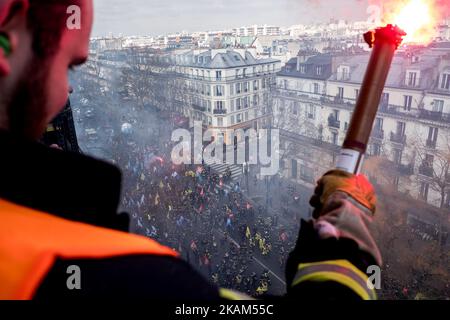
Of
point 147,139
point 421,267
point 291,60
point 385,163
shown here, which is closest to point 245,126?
point 291,60

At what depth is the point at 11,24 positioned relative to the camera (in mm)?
840

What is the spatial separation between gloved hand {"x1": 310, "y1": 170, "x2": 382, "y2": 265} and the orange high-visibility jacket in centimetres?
97

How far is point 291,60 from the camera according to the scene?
20484 millimetres

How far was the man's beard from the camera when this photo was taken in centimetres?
87

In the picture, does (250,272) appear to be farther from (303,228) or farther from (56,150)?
(56,150)

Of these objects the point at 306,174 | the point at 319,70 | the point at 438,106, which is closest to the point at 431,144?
the point at 438,106

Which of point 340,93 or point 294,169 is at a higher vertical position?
point 340,93

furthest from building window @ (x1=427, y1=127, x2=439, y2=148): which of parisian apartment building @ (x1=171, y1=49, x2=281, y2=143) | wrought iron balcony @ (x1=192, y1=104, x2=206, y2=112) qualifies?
wrought iron balcony @ (x1=192, y1=104, x2=206, y2=112)

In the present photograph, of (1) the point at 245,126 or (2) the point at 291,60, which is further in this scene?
(1) the point at 245,126

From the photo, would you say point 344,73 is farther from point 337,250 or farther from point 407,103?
point 337,250

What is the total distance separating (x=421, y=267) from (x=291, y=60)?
13.3m

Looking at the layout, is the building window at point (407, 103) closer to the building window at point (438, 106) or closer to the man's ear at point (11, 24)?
the building window at point (438, 106)

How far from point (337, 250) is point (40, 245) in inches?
43.6
